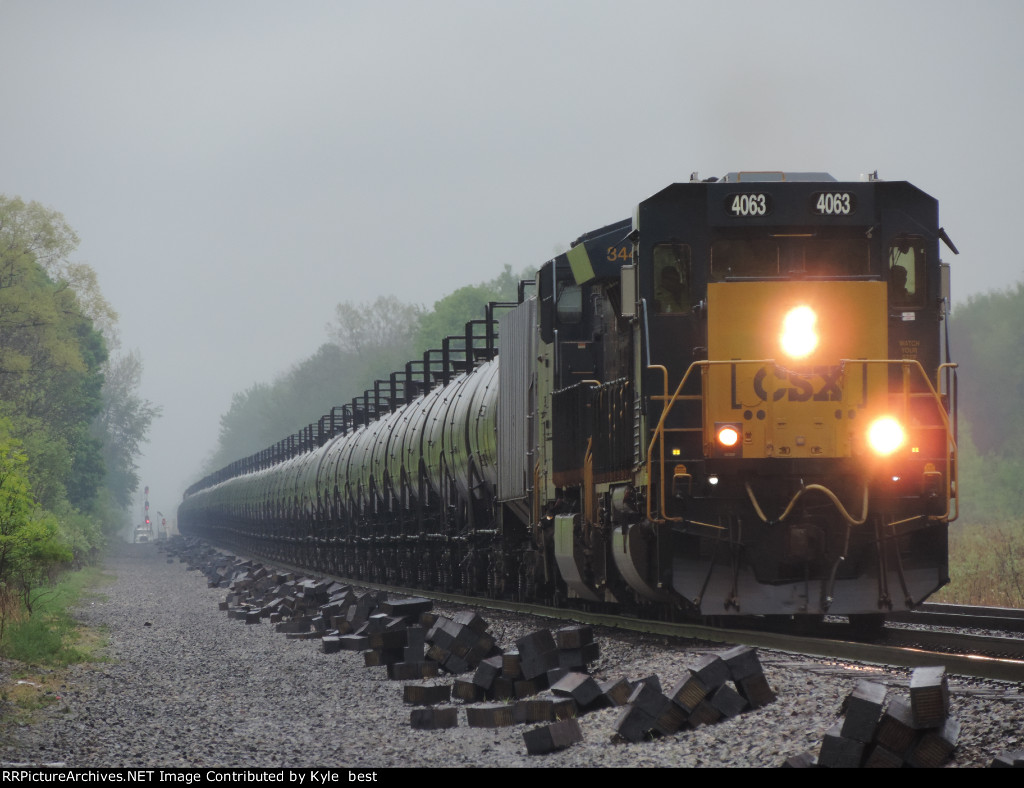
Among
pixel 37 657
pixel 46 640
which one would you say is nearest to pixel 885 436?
pixel 37 657

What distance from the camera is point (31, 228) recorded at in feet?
147

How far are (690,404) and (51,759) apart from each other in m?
5.58

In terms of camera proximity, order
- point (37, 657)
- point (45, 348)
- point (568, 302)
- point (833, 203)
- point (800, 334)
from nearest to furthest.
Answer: point (800, 334)
point (833, 203)
point (37, 657)
point (568, 302)
point (45, 348)

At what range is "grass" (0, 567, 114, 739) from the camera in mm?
10008

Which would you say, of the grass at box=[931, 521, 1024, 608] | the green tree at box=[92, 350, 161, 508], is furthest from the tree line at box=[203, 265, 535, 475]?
the grass at box=[931, 521, 1024, 608]

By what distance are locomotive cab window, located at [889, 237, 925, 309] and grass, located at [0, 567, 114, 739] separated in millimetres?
7590

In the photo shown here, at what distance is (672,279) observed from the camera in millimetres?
10781

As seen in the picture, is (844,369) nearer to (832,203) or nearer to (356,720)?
(832,203)

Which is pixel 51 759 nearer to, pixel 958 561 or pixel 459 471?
pixel 459 471

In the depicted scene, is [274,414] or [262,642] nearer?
[262,642]

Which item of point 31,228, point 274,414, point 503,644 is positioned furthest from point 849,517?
point 274,414

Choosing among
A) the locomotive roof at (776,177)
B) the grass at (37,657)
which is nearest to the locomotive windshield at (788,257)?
the locomotive roof at (776,177)

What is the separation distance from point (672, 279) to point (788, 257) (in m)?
0.98

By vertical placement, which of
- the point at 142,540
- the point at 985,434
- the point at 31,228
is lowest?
the point at 142,540
